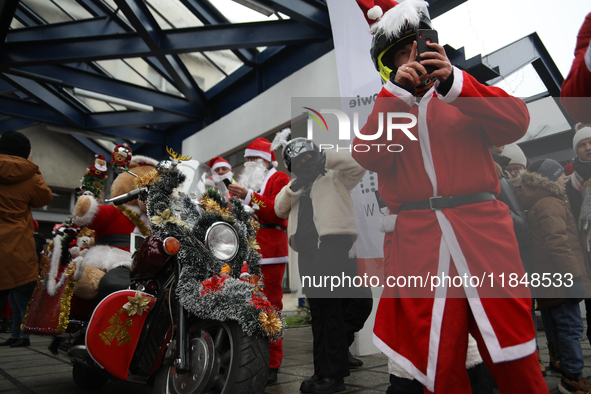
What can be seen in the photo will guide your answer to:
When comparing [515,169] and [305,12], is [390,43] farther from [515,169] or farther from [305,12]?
[305,12]

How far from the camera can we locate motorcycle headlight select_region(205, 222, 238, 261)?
6.34 ft

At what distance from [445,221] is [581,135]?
107 cm

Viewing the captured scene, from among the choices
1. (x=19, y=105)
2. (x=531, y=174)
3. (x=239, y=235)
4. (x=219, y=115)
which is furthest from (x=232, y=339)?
(x=19, y=105)

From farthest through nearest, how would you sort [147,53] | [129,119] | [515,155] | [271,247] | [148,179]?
1. [129,119]
2. [147,53]
3. [271,247]
4. [515,155]
5. [148,179]

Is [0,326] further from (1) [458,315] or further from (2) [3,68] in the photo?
(1) [458,315]

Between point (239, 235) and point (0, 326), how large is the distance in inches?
253

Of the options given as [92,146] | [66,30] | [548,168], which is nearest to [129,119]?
[66,30]

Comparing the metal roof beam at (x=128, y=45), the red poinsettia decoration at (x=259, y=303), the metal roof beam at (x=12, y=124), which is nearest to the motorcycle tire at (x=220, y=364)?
the red poinsettia decoration at (x=259, y=303)

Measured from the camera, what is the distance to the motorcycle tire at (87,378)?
2506 mm

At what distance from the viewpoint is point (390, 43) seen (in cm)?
136

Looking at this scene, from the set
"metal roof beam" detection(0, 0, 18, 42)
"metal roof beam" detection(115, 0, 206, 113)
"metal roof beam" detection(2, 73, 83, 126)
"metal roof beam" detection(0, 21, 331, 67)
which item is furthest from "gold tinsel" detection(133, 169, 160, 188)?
"metal roof beam" detection(2, 73, 83, 126)

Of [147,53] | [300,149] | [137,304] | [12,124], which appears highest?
[12,124]

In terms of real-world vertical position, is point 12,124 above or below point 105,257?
above

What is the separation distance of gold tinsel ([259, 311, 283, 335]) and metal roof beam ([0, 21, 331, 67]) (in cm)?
521
